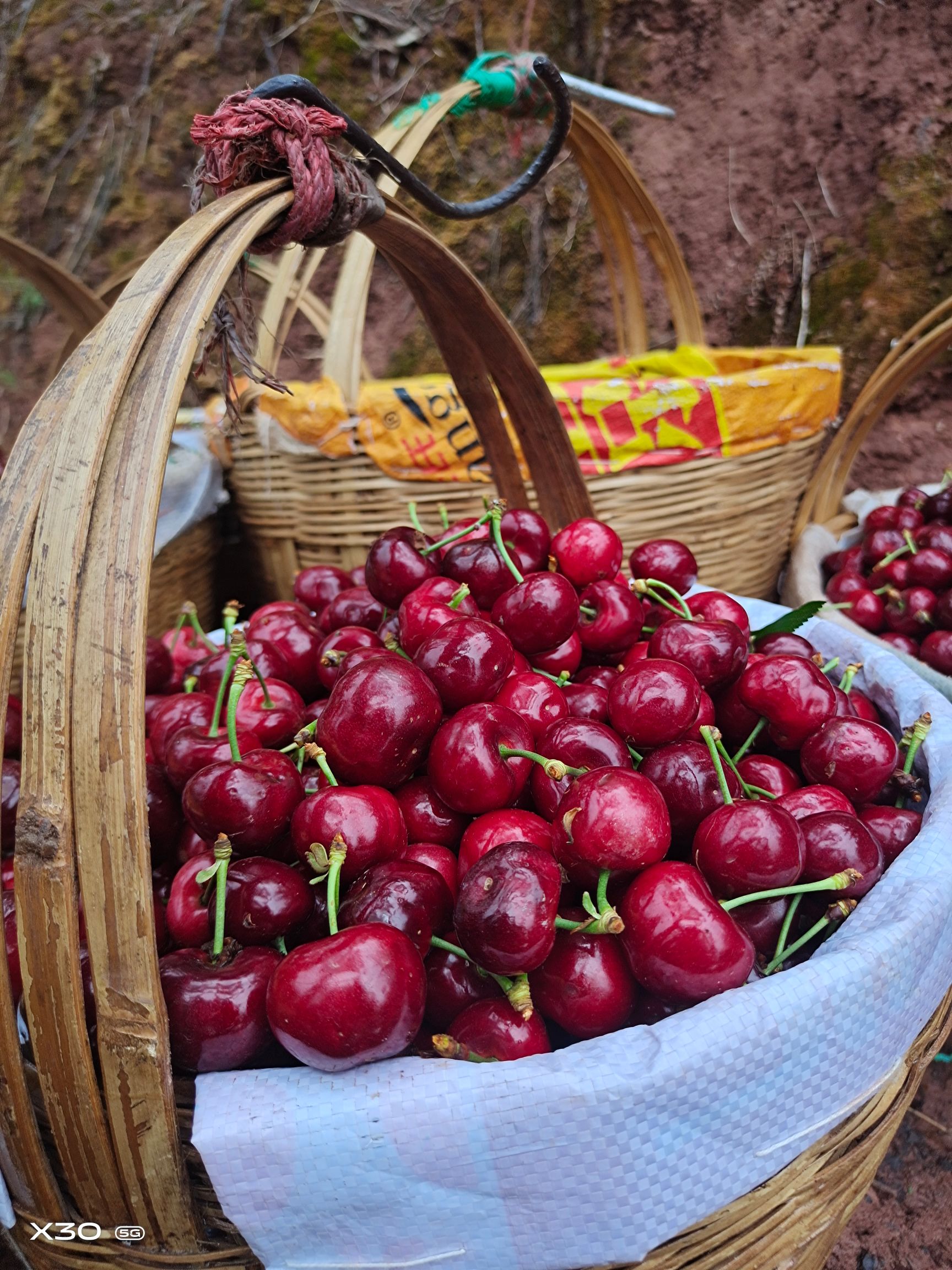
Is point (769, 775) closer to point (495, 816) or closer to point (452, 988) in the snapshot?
point (495, 816)

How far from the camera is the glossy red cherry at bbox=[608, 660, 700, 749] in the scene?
2.86ft

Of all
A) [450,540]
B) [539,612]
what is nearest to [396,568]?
[450,540]

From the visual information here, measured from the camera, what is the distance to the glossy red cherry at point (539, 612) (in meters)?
0.99

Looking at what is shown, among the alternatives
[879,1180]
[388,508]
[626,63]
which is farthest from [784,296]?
[879,1180]

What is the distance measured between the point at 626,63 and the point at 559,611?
3609mm

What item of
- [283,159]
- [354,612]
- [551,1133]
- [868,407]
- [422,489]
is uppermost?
[283,159]

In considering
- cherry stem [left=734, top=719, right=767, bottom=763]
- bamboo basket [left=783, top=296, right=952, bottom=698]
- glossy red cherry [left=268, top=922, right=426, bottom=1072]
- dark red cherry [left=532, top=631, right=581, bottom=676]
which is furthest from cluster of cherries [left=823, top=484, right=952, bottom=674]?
glossy red cherry [left=268, top=922, right=426, bottom=1072]

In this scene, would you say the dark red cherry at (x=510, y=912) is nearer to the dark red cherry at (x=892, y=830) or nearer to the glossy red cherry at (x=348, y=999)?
the glossy red cherry at (x=348, y=999)

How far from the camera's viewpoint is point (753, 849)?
729 mm

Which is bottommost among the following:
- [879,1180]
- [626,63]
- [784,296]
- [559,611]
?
[879,1180]

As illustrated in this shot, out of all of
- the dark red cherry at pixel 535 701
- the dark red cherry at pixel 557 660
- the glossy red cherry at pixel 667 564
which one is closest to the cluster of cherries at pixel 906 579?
the glossy red cherry at pixel 667 564

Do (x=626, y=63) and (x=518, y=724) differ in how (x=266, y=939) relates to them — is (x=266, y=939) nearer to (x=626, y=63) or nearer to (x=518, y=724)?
(x=518, y=724)

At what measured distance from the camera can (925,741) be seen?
99 centimetres

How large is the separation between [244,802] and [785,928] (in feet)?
1.71
